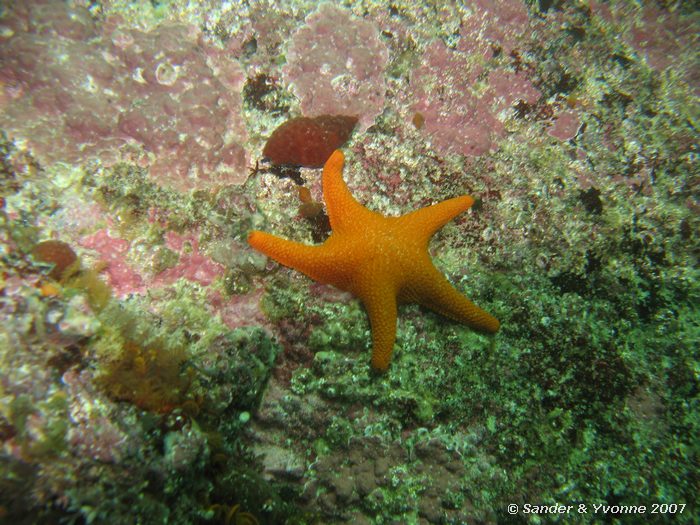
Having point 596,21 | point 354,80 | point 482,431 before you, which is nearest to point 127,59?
point 354,80

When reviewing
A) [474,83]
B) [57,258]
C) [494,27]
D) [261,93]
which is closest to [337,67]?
[261,93]

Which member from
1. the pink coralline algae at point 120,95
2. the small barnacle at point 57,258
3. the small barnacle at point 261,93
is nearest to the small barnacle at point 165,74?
the pink coralline algae at point 120,95

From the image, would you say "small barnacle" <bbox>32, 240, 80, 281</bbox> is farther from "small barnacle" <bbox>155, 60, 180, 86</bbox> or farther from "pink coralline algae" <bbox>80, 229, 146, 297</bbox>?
"small barnacle" <bbox>155, 60, 180, 86</bbox>

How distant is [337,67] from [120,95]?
2.21 m

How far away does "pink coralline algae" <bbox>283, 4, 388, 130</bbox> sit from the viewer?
4098mm

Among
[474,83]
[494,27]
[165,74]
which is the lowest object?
[474,83]

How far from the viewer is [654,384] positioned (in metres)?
3.77

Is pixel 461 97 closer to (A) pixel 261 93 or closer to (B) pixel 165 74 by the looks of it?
(A) pixel 261 93

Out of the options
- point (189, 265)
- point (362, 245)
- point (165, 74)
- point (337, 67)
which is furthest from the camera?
point (337, 67)

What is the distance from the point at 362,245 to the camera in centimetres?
348

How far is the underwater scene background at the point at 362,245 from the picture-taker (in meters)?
3.42

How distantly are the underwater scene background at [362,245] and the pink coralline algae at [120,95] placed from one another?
0.8 inches

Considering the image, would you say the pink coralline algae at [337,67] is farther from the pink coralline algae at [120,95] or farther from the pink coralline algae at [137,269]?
the pink coralline algae at [137,269]

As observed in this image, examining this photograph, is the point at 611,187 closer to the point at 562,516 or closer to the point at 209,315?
the point at 562,516
